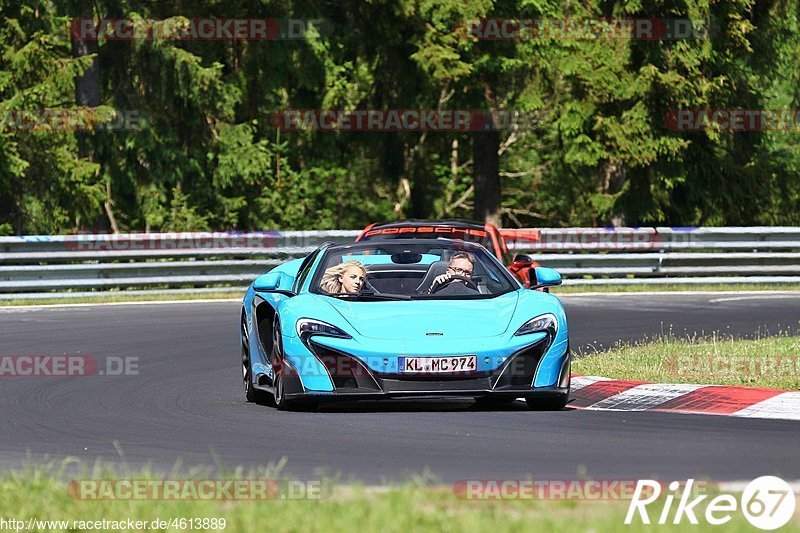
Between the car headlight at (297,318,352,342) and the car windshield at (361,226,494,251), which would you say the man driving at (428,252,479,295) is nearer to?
the car headlight at (297,318,352,342)

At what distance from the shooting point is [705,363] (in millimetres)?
13711

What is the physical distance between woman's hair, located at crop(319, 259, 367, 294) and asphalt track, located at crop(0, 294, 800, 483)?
0.88 meters

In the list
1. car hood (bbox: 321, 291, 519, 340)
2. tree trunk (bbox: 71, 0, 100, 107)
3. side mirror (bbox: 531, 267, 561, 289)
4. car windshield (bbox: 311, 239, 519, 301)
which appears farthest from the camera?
tree trunk (bbox: 71, 0, 100, 107)

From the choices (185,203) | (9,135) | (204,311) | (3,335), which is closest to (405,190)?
(185,203)

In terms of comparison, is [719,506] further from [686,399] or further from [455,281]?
[455,281]

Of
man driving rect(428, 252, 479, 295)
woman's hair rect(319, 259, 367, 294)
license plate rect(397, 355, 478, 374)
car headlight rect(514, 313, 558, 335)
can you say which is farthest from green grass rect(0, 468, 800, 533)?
man driving rect(428, 252, 479, 295)

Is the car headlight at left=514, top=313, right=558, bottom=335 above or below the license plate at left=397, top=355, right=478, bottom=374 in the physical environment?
above

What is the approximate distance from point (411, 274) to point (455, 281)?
3.23 ft

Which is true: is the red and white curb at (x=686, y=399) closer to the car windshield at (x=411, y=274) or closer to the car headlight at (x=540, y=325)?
the car headlight at (x=540, y=325)

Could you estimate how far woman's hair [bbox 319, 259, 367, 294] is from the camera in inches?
461

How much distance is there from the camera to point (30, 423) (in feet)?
35.3

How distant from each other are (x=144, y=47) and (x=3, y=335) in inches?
656

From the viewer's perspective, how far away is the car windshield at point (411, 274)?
1172 cm

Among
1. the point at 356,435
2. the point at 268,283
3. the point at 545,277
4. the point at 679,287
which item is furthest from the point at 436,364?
the point at 679,287
